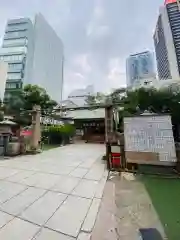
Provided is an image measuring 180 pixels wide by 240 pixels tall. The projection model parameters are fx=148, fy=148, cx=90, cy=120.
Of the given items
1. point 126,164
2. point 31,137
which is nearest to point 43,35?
point 31,137

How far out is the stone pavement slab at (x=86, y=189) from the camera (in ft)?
11.3

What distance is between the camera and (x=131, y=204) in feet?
10.2

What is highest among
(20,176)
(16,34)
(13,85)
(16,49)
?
(16,34)

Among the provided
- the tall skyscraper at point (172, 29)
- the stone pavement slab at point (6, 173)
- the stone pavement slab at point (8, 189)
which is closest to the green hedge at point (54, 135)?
the stone pavement slab at point (6, 173)

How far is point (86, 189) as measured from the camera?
3.78 m

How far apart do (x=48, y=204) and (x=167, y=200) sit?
2.58 m

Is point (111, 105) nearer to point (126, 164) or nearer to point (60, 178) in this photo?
point (126, 164)

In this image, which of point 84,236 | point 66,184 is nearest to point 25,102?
point 66,184

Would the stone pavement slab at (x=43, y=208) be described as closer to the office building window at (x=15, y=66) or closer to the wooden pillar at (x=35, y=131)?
the wooden pillar at (x=35, y=131)

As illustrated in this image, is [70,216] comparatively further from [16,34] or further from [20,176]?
[16,34]

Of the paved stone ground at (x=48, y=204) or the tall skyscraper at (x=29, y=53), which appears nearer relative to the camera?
the paved stone ground at (x=48, y=204)

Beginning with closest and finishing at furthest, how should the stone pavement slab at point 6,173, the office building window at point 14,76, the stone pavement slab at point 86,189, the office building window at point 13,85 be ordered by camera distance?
the stone pavement slab at point 86,189 < the stone pavement slab at point 6,173 < the office building window at point 13,85 < the office building window at point 14,76

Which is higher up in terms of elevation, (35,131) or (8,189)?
(35,131)

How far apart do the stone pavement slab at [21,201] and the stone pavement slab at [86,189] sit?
84cm
